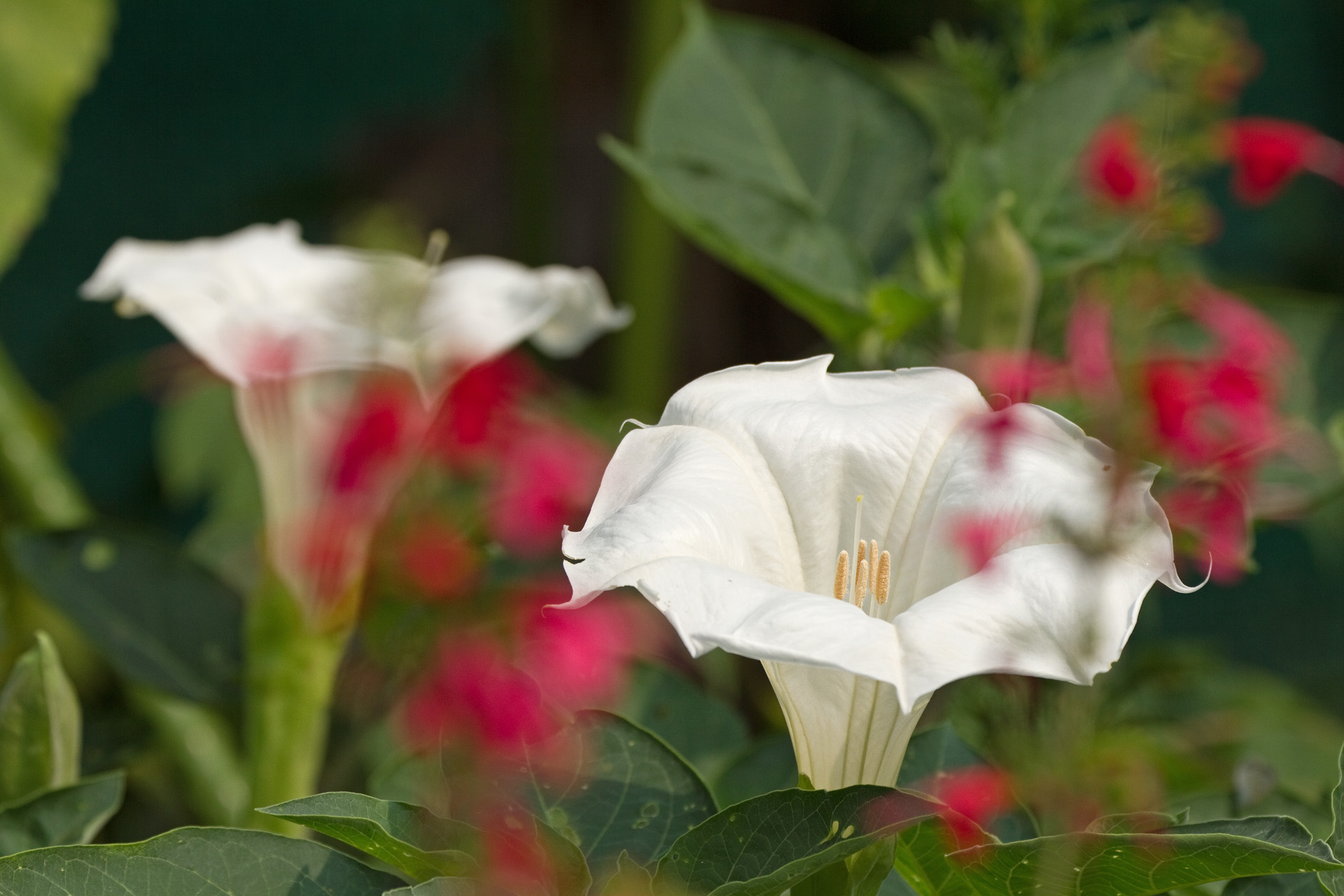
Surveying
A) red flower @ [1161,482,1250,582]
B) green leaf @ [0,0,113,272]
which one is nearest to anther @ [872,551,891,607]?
red flower @ [1161,482,1250,582]

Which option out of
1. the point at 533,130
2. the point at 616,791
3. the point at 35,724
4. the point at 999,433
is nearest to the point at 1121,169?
the point at 999,433

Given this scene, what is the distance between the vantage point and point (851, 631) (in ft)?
0.93

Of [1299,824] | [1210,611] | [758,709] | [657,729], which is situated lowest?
[1210,611]

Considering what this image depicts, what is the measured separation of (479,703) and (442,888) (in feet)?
0.13

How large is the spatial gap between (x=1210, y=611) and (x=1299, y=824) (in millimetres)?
1326

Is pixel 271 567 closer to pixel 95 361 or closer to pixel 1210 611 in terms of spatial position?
pixel 95 361

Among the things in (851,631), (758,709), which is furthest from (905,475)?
(758,709)

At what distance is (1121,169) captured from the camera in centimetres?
48

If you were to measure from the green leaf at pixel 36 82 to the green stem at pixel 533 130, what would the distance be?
1.63 ft

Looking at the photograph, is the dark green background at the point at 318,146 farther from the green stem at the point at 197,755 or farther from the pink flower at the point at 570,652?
the pink flower at the point at 570,652

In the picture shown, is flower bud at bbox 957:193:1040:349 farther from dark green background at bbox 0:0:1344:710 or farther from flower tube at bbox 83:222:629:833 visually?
dark green background at bbox 0:0:1344:710

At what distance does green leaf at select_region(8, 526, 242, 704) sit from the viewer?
56 centimetres

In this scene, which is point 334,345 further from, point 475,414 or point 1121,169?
point 1121,169

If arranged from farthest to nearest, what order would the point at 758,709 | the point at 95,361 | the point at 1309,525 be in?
the point at 95,361 → the point at 1309,525 → the point at 758,709
